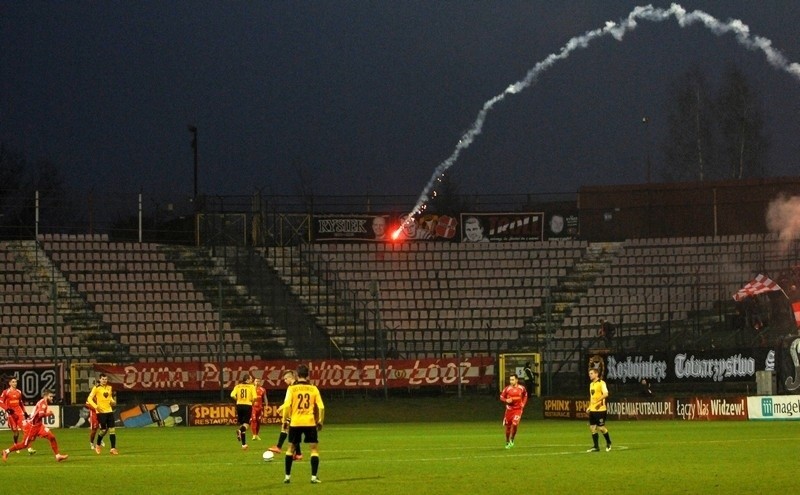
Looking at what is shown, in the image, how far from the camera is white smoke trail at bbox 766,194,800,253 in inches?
2618

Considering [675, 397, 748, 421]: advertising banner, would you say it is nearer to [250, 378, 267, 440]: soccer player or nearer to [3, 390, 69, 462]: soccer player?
[250, 378, 267, 440]: soccer player

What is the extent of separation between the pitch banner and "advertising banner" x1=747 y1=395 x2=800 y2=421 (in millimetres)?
11117

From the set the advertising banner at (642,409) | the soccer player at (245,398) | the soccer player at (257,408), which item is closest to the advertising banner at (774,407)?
the advertising banner at (642,409)

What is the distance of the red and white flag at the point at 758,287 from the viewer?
177 feet

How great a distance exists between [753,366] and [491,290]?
16078 millimetres

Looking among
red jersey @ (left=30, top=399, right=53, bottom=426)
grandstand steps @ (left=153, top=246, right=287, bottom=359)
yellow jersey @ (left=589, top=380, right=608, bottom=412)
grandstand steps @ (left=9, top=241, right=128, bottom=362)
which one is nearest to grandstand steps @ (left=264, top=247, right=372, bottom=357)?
grandstand steps @ (left=153, top=246, right=287, bottom=359)

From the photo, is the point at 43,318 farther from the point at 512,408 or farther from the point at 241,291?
the point at 512,408

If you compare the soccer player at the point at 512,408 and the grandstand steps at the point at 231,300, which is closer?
the soccer player at the point at 512,408

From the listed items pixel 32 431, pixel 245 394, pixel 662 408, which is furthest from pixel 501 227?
pixel 32 431

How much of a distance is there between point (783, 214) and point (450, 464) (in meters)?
46.0

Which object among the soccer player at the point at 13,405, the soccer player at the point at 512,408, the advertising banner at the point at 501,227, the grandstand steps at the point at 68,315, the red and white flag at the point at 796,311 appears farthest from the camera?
the advertising banner at the point at 501,227

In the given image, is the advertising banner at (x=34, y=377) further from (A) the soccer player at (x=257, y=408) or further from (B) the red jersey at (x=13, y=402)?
(B) the red jersey at (x=13, y=402)

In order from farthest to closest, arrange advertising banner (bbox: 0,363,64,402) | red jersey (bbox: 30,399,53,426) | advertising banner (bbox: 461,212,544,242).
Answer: advertising banner (bbox: 461,212,544,242), advertising banner (bbox: 0,363,64,402), red jersey (bbox: 30,399,53,426)

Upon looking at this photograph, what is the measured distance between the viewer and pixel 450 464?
89.5 feet
